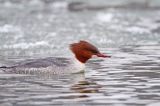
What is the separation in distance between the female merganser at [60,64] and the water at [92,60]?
7.5 inches

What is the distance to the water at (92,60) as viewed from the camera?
1065cm

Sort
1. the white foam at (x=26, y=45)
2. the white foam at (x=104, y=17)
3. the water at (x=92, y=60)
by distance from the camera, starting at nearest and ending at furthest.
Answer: the water at (x=92, y=60)
the white foam at (x=26, y=45)
the white foam at (x=104, y=17)

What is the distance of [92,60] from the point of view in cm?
1606

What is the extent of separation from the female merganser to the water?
19 cm

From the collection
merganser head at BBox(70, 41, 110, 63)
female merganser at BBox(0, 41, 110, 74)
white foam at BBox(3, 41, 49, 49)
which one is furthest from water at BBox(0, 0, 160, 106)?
merganser head at BBox(70, 41, 110, 63)

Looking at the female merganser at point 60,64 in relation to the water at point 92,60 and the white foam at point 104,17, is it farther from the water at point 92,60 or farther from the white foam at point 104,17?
the white foam at point 104,17

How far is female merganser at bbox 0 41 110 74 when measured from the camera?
13.6 m

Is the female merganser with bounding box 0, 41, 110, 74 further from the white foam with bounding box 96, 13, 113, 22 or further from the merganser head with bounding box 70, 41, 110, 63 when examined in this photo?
the white foam with bounding box 96, 13, 113, 22

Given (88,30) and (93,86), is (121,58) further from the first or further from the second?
(88,30)

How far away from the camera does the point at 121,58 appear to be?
1612cm

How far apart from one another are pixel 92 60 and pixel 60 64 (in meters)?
2.44

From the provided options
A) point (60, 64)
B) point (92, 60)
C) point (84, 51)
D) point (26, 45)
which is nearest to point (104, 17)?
point (26, 45)

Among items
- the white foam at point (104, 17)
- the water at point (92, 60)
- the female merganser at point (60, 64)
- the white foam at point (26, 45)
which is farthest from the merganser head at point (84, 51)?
the white foam at point (104, 17)

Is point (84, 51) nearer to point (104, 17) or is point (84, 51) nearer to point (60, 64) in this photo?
point (60, 64)
